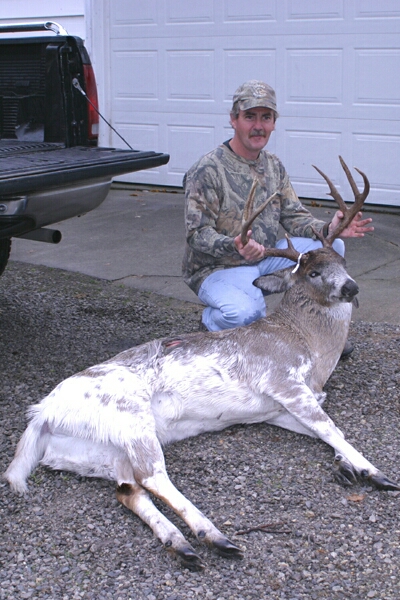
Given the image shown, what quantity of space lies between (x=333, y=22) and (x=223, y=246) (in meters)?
5.58

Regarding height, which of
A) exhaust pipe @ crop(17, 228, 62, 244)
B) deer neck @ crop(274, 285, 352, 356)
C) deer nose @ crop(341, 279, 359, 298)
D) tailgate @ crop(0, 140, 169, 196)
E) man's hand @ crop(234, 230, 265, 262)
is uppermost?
Result: tailgate @ crop(0, 140, 169, 196)

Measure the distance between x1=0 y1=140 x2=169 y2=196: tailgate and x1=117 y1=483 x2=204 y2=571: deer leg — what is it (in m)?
1.67

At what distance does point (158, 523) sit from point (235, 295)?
183 centimetres

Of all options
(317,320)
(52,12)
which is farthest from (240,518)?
(52,12)

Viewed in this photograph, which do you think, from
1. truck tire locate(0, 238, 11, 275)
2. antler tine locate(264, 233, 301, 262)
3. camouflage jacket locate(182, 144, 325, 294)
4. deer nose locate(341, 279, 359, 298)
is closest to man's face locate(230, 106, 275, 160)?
camouflage jacket locate(182, 144, 325, 294)

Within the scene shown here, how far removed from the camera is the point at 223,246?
4.71m

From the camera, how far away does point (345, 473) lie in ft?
12.0

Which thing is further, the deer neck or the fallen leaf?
the deer neck

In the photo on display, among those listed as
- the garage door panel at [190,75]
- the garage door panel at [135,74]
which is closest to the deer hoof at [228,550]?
the garage door panel at [190,75]

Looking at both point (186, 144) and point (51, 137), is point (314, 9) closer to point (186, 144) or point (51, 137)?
point (186, 144)

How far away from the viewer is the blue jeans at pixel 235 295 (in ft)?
15.6

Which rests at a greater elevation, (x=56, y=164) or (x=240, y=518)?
(x=56, y=164)

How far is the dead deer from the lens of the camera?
11.5ft

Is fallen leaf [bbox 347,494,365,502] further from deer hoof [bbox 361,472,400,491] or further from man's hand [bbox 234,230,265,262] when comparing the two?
man's hand [bbox 234,230,265,262]
